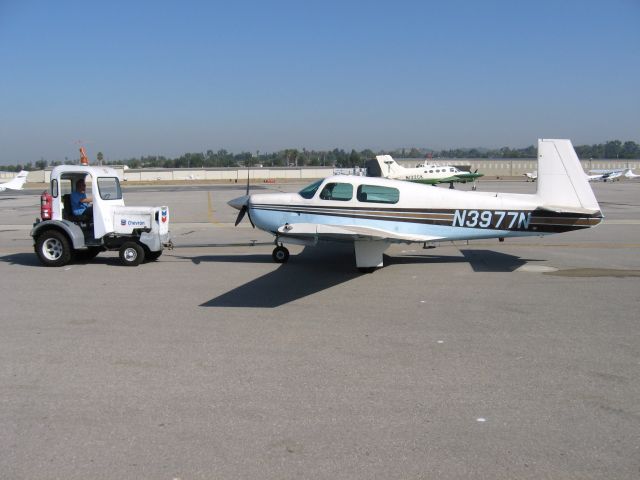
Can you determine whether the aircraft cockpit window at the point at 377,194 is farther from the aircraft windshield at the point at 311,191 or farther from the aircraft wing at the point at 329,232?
the aircraft wing at the point at 329,232

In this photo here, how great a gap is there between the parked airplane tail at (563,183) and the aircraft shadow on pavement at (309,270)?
158 cm

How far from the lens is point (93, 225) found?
1190 cm

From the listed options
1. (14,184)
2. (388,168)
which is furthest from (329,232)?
(388,168)

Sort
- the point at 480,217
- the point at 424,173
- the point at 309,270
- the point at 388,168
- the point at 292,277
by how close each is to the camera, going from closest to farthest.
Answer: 1. the point at 292,277
2. the point at 480,217
3. the point at 309,270
4. the point at 424,173
5. the point at 388,168

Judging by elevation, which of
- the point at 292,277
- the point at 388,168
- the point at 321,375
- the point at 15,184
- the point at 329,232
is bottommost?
the point at 321,375

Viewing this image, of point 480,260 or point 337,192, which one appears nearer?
point 337,192

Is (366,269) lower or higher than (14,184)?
lower

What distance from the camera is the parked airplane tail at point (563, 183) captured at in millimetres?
11055

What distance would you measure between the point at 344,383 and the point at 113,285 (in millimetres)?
6023

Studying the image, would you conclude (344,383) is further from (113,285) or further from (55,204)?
(55,204)

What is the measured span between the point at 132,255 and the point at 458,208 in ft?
22.5

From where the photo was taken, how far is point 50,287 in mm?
9734

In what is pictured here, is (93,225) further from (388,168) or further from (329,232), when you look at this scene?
(388,168)

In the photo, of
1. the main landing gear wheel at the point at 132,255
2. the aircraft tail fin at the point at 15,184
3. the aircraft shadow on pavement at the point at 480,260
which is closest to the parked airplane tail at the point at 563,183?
the aircraft shadow on pavement at the point at 480,260
